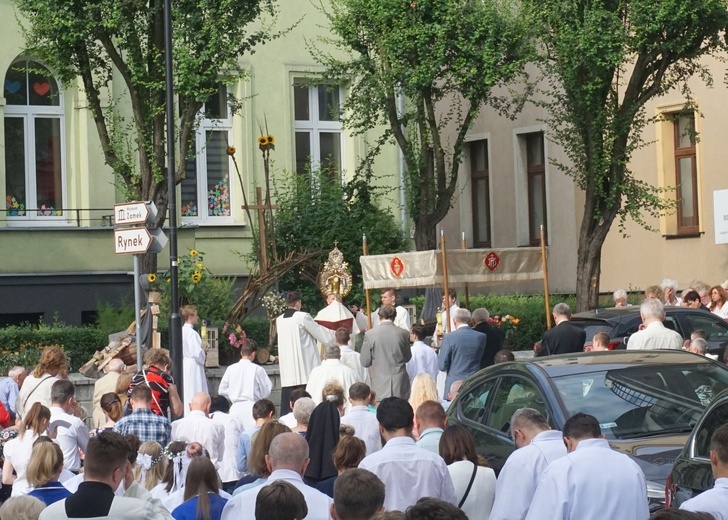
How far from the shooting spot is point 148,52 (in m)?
20.8

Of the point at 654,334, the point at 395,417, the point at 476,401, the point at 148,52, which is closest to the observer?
the point at 395,417

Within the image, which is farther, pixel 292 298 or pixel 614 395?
pixel 292 298

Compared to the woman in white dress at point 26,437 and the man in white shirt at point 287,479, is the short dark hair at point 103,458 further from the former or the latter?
the woman in white dress at point 26,437

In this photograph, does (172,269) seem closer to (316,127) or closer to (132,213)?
(132,213)

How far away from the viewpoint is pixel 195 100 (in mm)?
20422

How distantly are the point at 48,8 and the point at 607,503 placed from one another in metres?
14.9

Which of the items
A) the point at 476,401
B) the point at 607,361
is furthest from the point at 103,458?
the point at 607,361

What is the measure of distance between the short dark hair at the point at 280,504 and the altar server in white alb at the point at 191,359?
10.1 meters

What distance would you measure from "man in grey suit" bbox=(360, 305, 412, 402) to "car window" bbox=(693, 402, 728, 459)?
7.20 metres

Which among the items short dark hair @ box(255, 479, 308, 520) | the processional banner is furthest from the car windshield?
the processional banner

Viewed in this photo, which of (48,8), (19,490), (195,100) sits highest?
(48,8)

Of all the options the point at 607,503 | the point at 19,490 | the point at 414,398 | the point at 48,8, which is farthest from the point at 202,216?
the point at 607,503

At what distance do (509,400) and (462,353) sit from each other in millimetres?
4555

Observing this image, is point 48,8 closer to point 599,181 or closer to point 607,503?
point 599,181
